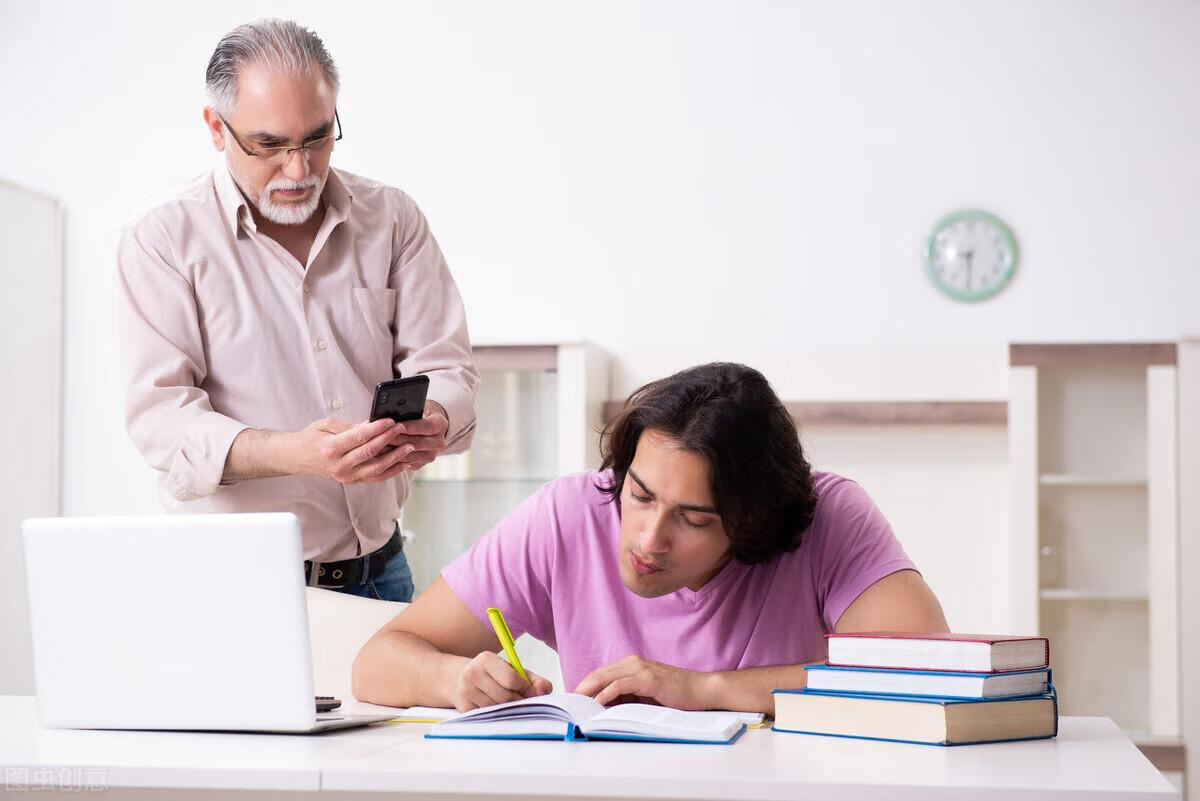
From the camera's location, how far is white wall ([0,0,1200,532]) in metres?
3.89

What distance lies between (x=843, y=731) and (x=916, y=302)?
276cm

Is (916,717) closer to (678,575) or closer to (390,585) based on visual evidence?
(678,575)

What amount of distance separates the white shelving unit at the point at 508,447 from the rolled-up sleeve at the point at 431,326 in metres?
1.41

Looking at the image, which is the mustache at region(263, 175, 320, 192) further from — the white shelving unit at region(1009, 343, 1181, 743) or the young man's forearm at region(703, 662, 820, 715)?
the white shelving unit at region(1009, 343, 1181, 743)

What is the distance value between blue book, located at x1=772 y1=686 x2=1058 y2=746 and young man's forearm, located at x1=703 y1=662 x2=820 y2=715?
11 centimetres

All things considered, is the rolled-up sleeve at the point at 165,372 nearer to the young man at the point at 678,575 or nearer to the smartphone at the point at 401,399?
the smartphone at the point at 401,399

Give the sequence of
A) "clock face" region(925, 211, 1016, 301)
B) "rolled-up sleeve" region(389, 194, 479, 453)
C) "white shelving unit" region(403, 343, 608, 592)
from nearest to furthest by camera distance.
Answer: "rolled-up sleeve" region(389, 194, 479, 453), "white shelving unit" region(403, 343, 608, 592), "clock face" region(925, 211, 1016, 301)

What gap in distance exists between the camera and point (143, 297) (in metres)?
2.05

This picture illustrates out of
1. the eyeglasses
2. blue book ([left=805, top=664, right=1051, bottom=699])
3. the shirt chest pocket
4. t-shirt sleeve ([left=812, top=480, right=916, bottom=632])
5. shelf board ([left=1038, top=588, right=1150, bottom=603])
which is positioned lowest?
shelf board ([left=1038, top=588, right=1150, bottom=603])

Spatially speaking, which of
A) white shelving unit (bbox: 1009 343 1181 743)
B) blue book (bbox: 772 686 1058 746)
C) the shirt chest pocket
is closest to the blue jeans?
the shirt chest pocket

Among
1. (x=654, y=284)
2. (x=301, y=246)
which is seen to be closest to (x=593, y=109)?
(x=654, y=284)

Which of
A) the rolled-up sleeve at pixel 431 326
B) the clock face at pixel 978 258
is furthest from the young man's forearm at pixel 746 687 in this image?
the clock face at pixel 978 258

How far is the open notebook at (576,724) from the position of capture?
4.19 feet

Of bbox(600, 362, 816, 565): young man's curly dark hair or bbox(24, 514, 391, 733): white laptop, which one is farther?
bbox(600, 362, 816, 565): young man's curly dark hair
